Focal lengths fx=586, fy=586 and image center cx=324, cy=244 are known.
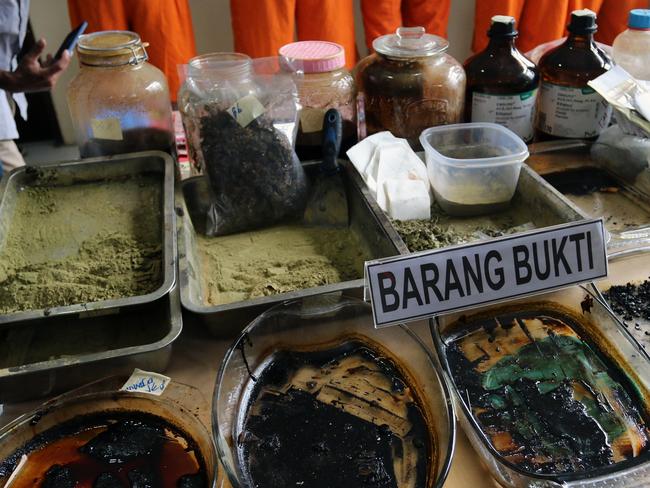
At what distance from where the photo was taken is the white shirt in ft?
4.62

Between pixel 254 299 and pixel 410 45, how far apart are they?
566 millimetres

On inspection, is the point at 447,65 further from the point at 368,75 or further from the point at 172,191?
the point at 172,191

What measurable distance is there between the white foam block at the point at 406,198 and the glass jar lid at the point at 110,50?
1.59 feet

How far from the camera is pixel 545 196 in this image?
0.96 metres

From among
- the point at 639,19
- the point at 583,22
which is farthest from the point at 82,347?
the point at 639,19

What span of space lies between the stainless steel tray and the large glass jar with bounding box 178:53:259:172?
0.33 metres

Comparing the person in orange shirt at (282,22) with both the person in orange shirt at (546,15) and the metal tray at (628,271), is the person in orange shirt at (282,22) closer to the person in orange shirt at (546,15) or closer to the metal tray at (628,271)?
the person in orange shirt at (546,15)

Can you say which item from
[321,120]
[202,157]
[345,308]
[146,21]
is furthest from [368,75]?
[146,21]

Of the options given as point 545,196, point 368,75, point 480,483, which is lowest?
point 480,483

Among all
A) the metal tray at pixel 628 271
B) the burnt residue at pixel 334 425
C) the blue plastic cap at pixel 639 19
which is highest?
the blue plastic cap at pixel 639 19

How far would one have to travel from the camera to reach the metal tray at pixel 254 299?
74cm

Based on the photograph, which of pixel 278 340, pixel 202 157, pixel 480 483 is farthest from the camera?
pixel 202 157

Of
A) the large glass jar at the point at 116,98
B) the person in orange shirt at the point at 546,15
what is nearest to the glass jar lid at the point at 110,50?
the large glass jar at the point at 116,98

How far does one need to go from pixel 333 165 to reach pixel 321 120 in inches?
3.6
